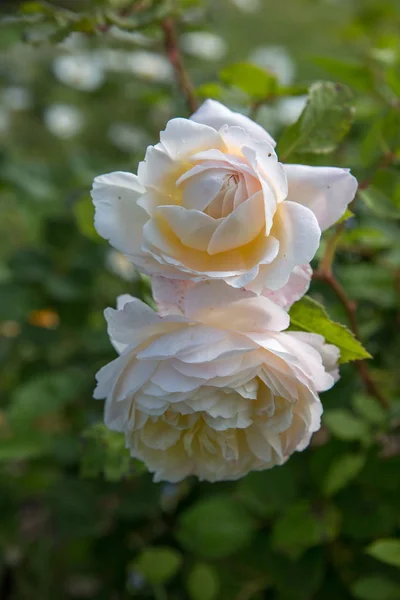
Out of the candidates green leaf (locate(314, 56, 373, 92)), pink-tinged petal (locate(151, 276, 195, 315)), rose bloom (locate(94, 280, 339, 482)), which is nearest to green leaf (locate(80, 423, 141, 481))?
rose bloom (locate(94, 280, 339, 482))

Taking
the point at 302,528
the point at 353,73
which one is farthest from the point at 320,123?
the point at 302,528

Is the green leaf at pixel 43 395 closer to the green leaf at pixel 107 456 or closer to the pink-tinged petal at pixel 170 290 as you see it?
the green leaf at pixel 107 456

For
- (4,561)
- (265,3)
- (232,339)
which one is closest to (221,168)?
(232,339)

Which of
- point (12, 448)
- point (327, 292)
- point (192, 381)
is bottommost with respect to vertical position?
point (12, 448)

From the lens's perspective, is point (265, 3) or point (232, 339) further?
point (265, 3)

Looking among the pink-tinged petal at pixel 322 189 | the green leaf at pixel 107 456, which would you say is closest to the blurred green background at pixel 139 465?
the green leaf at pixel 107 456

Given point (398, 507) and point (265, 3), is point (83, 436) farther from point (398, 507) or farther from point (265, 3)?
point (265, 3)

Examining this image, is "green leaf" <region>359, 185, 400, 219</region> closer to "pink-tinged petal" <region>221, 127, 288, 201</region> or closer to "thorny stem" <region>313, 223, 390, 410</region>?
"thorny stem" <region>313, 223, 390, 410</region>
